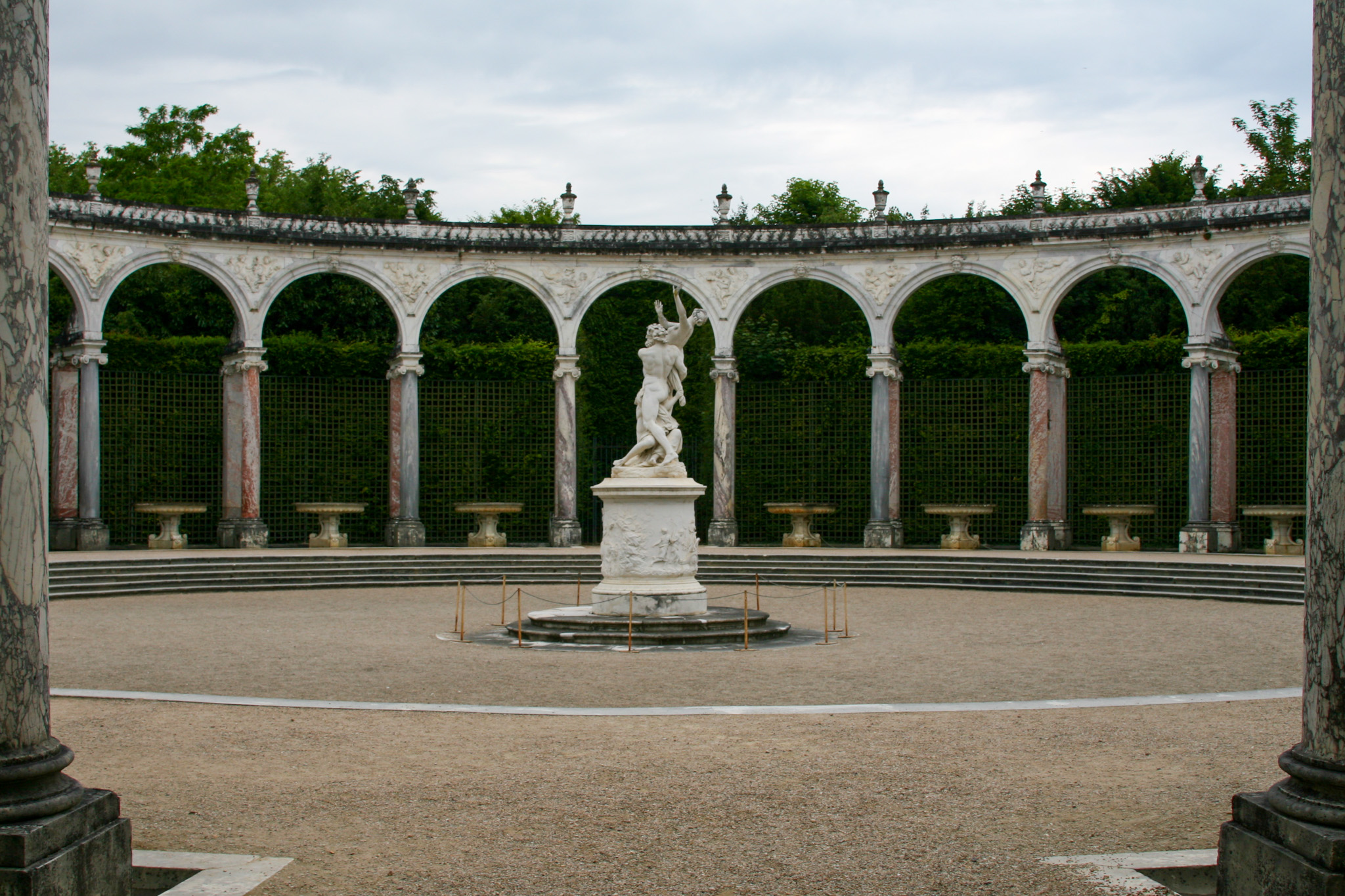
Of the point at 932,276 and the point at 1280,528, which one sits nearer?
the point at 1280,528

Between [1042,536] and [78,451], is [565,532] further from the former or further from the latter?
[1042,536]

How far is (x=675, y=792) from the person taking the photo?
7.38m

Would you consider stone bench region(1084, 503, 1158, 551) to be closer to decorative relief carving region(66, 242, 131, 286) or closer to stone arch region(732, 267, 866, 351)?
stone arch region(732, 267, 866, 351)

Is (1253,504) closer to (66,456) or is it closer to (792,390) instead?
(792,390)

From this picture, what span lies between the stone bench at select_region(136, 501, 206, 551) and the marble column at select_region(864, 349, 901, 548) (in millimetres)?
15452

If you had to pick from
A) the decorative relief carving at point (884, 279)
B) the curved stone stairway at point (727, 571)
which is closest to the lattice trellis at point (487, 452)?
the curved stone stairway at point (727, 571)

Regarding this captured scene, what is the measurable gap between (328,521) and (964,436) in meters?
15.9

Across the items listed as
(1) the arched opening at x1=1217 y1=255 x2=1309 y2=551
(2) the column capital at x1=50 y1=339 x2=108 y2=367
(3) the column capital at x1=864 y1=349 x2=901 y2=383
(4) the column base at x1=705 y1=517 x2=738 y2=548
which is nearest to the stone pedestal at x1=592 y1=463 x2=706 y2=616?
(4) the column base at x1=705 y1=517 x2=738 y2=548

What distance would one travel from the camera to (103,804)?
5.43 metres

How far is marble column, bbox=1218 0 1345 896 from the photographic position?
16.0 ft

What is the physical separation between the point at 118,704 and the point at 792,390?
79.9ft

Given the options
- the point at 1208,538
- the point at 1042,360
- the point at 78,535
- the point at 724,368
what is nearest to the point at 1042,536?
the point at 1208,538

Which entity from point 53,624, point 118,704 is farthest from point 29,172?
point 53,624

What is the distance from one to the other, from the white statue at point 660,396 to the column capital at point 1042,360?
13.7 metres
